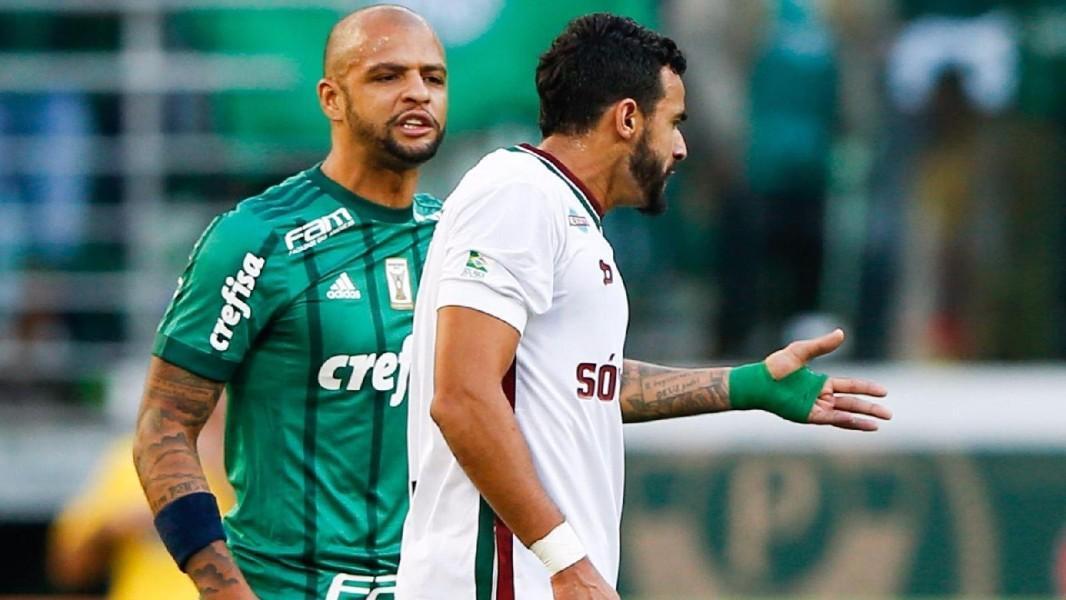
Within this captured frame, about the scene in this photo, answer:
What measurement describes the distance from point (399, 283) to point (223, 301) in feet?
1.55

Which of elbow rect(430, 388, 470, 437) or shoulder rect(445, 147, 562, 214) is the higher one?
shoulder rect(445, 147, 562, 214)

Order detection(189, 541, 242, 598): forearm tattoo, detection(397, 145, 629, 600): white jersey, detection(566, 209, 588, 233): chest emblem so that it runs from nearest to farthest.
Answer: detection(397, 145, 629, 600): white jersey < detection(566, 209, 588, 233): chest emblem < detection(189, 541, 242, 598): forearm tattoo

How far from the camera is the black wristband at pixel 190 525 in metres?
4.88

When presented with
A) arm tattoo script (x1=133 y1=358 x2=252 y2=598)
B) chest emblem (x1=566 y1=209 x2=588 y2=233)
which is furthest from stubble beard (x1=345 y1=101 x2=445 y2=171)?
chest emblem (x1=566 y1=209 x2=588 y2=233)

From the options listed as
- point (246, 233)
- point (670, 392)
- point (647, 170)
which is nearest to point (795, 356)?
point (670, 392)

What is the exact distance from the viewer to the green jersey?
5.02 metres

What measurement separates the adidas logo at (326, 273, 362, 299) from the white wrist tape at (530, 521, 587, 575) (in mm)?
1208

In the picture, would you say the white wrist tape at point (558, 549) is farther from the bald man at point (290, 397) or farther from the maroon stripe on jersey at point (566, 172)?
the bald man at point (290, 397)

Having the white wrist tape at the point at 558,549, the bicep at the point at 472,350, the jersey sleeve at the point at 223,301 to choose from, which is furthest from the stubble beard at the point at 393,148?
the white wrist tape at the point at 558,549

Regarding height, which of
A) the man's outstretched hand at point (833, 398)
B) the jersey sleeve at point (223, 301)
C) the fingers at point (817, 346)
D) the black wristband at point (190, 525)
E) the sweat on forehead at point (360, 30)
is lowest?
the black wristband at point (190, 525)

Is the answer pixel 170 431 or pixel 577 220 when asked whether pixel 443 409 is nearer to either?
pixel 577 220

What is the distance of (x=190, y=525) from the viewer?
489cm

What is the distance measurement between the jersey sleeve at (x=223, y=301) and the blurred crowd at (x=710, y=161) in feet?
17.6

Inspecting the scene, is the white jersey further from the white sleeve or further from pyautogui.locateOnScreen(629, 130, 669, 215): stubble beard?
pyautogui.locateOnScreen(629, 130, 669, 215): stubble beard
